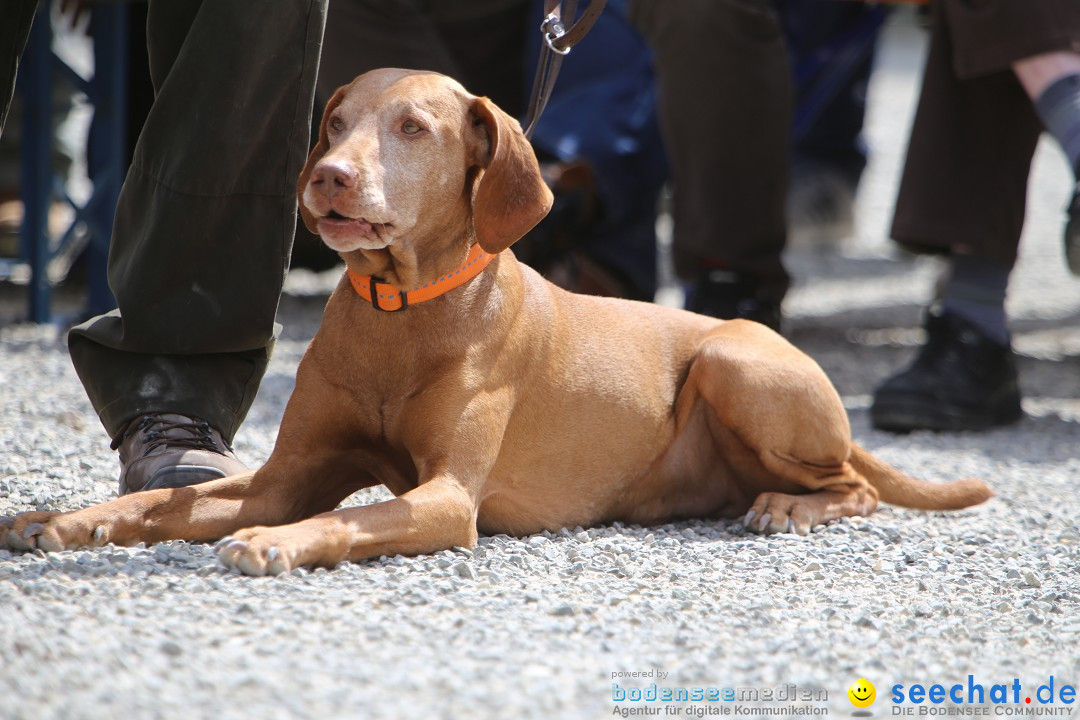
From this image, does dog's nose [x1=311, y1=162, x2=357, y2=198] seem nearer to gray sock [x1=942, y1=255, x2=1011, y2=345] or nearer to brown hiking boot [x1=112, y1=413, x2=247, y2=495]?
brown hiking boot [x1=112, y1=413, x2=247, y2=495]

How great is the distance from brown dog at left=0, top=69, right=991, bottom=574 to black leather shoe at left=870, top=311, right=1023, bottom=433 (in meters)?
1.46

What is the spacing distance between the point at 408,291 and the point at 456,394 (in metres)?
0.25

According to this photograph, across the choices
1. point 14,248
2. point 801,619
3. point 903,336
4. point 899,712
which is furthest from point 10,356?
point 903,336

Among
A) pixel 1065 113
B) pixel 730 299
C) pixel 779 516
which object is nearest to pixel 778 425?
pixel 779 516

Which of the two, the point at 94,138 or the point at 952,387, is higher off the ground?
the point at 94,138

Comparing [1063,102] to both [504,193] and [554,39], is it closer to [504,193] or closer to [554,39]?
[554,39]

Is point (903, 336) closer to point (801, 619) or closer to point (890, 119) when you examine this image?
point (801, 619)

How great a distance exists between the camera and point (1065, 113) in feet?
14.4

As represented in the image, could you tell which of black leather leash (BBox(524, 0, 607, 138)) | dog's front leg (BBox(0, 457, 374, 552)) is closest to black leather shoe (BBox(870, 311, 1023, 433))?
black leather leash (BBox(524, 0, 607, 138))

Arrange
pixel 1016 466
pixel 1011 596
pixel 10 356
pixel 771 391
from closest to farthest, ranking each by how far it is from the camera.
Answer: pixel 1011 596
pixel 771 391
pixel 1016 466
pixel 10 356

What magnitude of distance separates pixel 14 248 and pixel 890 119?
1169 centimetres

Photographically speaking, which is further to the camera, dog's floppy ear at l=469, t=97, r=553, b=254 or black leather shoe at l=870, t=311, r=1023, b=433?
black leather shoe at l=870, t=311, r=1023, b=433

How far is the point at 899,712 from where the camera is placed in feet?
6.59

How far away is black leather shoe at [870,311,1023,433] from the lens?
467 cm
